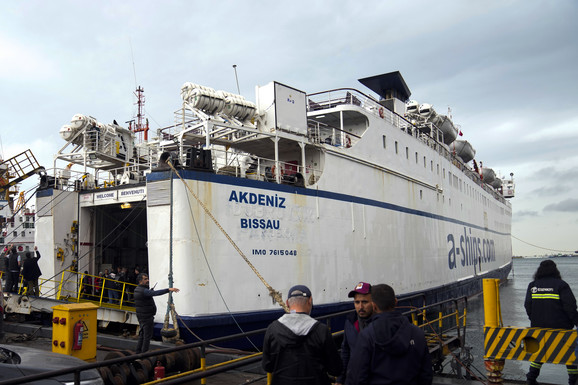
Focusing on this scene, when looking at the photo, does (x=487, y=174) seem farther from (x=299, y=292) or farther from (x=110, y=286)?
(x=299, y=292)

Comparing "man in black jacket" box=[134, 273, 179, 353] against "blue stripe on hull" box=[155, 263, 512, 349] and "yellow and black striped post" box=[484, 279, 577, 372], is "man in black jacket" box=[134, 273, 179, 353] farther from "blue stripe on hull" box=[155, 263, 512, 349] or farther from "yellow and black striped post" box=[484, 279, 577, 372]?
"yellow and black striped post" box=[484, 279, 577, 372]

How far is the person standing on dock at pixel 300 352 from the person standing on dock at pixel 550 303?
12.9 ft

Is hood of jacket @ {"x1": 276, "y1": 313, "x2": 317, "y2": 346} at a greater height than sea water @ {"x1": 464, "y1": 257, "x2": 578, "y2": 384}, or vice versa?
hood of jacket @ {"x1": 276, "y1": 313, "x2": 317, "y2": 346}

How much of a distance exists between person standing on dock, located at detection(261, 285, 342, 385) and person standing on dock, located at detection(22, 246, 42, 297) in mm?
10940

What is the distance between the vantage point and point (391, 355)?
3143 millimetres

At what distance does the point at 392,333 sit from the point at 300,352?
659 millimetres

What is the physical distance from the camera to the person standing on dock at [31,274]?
12.2 metres

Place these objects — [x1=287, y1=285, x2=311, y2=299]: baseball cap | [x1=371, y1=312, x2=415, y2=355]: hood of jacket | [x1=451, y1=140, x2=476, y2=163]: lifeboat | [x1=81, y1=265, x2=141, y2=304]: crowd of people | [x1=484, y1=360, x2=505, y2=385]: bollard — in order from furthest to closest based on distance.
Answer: [x1=451, y1=140, x2=476, y2=163]: lifeboat < [x1=81, y1=265, x2=141, y2=304]: crowd of people < [x1=484, y1=360, x2=505, y2=385]: bollard < [x1=287, y1=285, x2=311, y2=299]: baseball cap < [x1=371, y1=312, x2=415, y2=355]: hood of jacket

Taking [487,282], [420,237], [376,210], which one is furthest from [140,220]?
[487,282]

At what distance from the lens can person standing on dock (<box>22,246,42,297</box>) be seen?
12234 millimetres

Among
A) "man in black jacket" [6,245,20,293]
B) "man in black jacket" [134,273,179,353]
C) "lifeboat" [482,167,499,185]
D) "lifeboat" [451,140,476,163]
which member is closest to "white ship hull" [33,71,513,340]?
"man in black jacket" [6,245,20,293]

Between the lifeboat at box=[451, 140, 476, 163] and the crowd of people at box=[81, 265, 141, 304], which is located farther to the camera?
the lifeboat at box=[451, 140, 476, 163]

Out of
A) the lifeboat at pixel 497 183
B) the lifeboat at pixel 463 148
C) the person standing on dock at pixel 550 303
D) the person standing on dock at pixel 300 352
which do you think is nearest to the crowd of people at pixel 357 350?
the person standing on dock at pixel 300 352

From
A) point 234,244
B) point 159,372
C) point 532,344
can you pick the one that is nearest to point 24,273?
point 234,244
